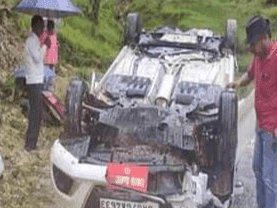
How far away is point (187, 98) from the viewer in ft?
8.63

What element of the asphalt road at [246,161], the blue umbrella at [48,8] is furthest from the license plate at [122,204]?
the blue umbrella at [48,8]

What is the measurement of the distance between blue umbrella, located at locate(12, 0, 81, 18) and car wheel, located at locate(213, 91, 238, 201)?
1.01m

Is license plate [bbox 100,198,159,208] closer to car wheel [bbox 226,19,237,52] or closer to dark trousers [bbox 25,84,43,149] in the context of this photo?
dark trousers [bbox 25,84,43,149]

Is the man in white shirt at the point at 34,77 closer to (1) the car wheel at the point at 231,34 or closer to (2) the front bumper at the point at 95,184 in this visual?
(2) the front bumper at the point at 95,184

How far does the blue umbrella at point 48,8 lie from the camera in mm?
2714

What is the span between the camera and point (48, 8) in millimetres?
2723

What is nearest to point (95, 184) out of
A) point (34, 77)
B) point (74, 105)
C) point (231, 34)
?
point (74, 105)

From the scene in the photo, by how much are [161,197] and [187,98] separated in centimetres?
56

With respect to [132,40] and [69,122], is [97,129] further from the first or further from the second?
[132,40]

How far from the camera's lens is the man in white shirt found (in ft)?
9.23

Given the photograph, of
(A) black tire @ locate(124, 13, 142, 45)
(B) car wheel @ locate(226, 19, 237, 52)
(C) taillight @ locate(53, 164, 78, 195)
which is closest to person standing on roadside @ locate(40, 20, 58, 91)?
(A) black tire @ locate(124, 13, 142, 45)

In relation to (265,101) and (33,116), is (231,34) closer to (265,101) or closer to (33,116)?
(265,101)

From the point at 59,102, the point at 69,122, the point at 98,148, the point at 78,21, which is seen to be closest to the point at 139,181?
the point at 98,148

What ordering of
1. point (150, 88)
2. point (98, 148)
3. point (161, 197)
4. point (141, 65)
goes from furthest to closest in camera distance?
point (141, 65), point (150, 88), point (98, 148), point (161, 197)
